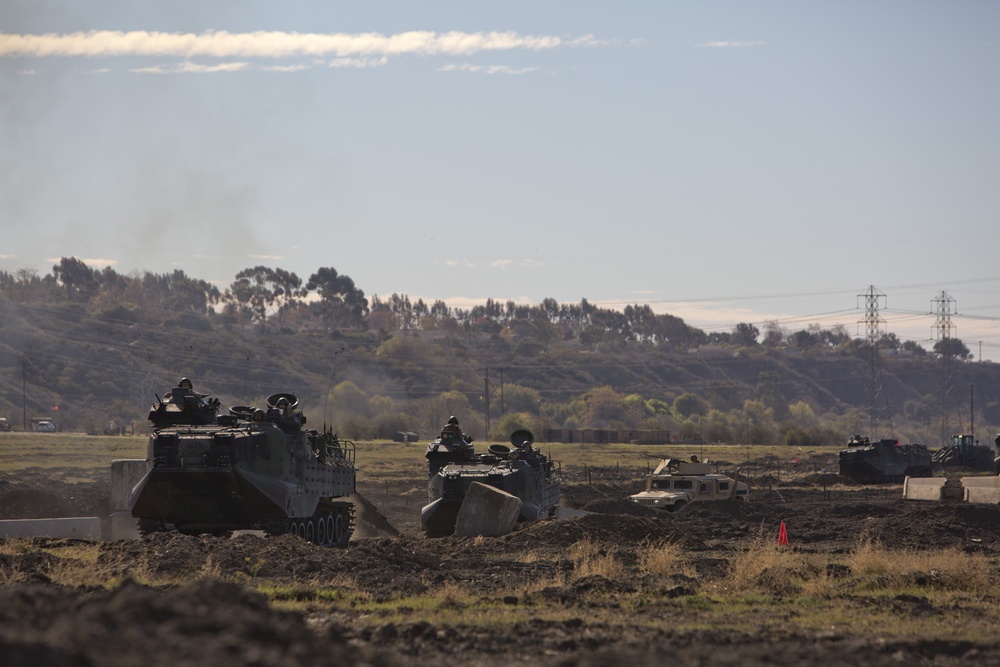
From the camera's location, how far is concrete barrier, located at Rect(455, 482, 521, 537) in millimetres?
28969

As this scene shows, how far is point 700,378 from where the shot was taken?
656 ft

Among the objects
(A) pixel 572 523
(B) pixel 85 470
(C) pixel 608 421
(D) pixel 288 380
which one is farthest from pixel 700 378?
(A) pixel 572 523

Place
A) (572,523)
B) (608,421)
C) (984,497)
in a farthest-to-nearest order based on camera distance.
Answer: (608,421), (984,497), (572,523)

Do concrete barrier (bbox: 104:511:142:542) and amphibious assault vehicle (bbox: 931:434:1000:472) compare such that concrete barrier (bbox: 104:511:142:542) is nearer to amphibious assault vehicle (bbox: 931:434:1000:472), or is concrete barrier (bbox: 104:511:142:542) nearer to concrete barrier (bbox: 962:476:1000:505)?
concrete barrier (bbox: 962:476:1000:505)

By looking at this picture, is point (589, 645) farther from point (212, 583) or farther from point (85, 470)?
point (85, 470)

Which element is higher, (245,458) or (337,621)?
(245,458)

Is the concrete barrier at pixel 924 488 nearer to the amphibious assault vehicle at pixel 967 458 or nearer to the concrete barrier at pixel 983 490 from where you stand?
the concrete barrier at pixel 983 490

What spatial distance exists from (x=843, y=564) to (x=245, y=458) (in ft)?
36.4

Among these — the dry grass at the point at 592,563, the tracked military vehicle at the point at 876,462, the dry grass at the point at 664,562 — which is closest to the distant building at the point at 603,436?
the tracked military vehicle at the point at 876,462

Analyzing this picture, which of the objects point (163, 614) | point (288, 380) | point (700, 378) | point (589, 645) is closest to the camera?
point (163, 614)

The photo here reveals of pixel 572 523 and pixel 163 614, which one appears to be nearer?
pixel 163 614

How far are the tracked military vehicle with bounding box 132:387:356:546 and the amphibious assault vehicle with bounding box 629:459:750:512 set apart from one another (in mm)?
14222

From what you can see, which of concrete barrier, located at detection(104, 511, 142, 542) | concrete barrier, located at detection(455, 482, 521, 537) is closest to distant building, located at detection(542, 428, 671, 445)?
concrete barrier, located at detection(104, 511, 142, 542)

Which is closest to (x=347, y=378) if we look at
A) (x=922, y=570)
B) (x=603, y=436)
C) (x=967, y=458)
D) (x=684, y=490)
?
(x=603, y=436)
